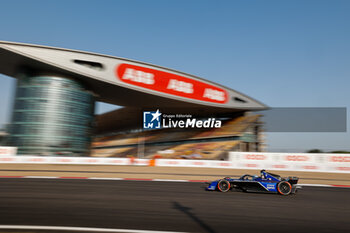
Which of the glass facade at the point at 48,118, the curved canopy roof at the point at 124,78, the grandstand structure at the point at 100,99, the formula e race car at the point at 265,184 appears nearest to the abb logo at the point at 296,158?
the formula e race car at the point at 265,184

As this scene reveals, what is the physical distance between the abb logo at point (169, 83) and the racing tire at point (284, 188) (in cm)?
2486

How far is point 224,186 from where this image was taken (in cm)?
870

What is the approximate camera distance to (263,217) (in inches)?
211

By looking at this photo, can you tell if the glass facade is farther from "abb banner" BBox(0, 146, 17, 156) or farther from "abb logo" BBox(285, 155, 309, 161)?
"abb logo" BBox(285, 155, 309, 161)

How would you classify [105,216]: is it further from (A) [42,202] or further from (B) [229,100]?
(B) [229,100]

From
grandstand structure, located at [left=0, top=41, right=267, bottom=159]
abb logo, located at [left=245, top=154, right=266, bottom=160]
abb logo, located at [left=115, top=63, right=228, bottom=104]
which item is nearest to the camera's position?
abb logo, located at [left=245, top=154, right=266, bottom=160]

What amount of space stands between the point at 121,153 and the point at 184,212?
43.0 meters

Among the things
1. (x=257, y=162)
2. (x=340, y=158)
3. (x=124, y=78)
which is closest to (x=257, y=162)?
(x=257, y=162)

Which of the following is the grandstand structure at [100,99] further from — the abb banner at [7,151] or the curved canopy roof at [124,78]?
the abb banner at [7,151]

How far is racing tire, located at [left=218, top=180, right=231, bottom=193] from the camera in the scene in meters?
8.64

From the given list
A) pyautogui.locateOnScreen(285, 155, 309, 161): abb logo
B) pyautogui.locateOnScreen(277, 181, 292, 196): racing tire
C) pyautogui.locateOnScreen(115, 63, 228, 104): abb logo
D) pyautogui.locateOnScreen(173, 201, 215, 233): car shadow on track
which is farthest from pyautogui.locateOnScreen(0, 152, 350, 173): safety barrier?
pyautogui.locateOnScreen(115, 63, 228, 104): abb logo

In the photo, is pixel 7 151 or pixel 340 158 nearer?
pixel 340 158

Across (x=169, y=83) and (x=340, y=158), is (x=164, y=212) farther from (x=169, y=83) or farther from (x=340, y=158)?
(x=169, y=83)

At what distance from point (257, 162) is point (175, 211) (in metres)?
15.2
